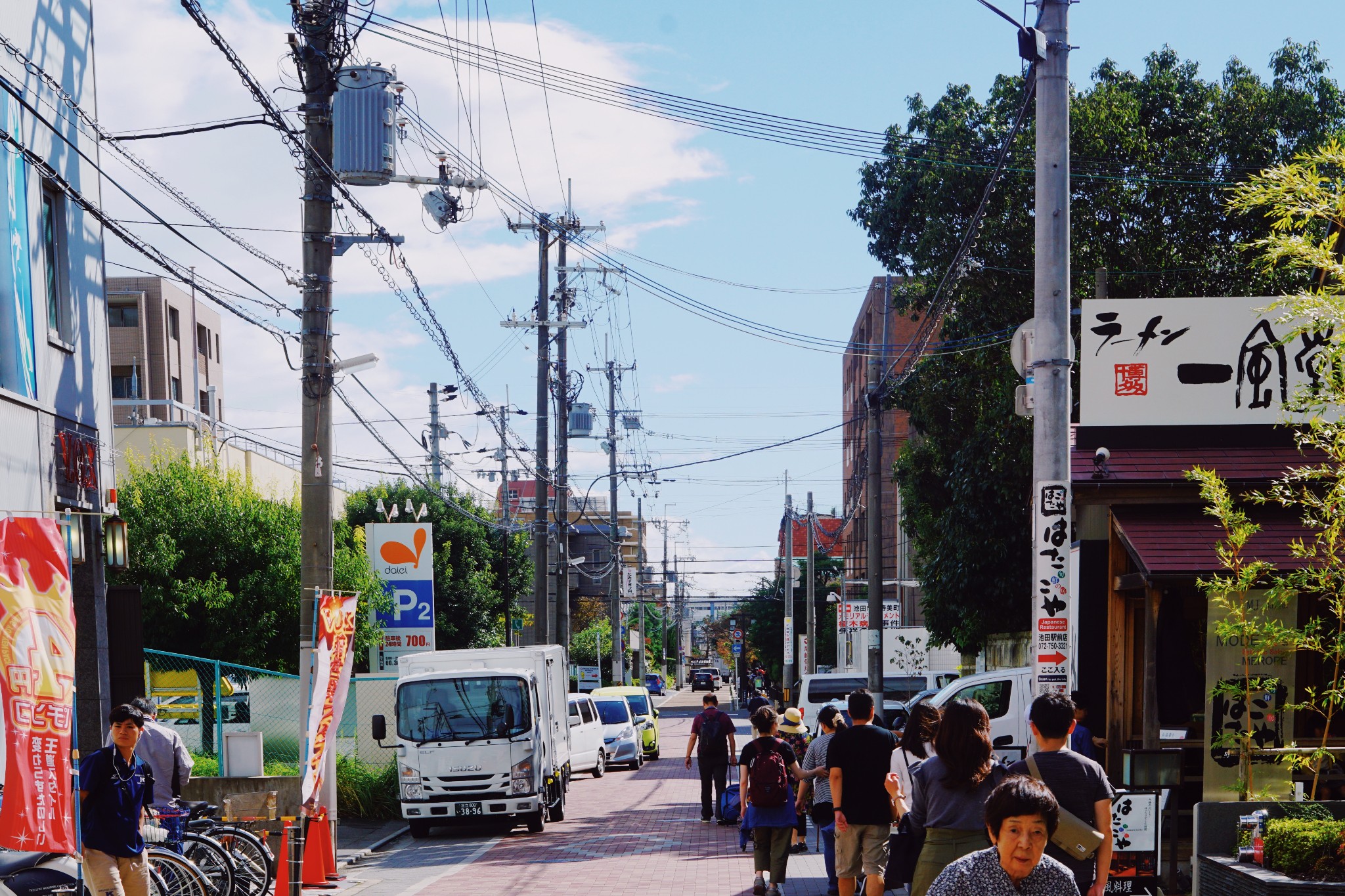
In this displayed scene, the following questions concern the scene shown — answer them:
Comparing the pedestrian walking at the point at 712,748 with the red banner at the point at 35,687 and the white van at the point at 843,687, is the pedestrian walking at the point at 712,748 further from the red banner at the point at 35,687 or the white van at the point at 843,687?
the red banner at the point at 35,687

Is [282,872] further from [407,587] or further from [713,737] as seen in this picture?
[407,587]

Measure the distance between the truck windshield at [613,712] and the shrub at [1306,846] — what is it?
24240 millimetres

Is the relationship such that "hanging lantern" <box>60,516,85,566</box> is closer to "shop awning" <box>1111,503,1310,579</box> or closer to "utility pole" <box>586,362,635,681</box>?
"shop awning" <box>1111,503,1310,579</box>

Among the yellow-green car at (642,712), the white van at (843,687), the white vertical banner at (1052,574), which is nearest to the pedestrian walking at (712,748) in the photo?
the white vertical banner at (1052,574)

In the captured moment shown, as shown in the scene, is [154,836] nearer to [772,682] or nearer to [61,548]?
[61,548]

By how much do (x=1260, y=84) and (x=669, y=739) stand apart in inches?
1134

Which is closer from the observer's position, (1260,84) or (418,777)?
(418,777)

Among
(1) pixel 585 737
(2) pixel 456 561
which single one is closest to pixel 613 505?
(2) pixel 456 561

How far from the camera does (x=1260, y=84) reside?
26828 millimetres

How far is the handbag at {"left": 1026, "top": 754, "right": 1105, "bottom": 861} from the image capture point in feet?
20.9

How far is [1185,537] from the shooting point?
13625 mm

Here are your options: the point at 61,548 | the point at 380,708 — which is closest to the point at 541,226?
the point at 380,708

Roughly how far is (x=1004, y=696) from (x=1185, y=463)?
6190 millimetres

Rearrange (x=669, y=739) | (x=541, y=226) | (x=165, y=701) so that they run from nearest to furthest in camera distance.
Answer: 1. (x=165, y=701)
2. (x=541, y=226)
3. (x=669, y=739)
